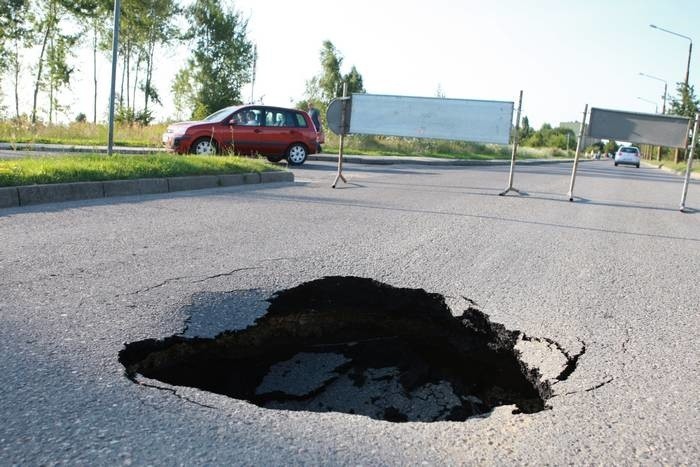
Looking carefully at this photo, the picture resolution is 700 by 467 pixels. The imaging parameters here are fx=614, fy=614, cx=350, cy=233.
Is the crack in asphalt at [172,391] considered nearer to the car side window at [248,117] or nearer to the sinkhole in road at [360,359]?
the sinkhole in road at [360,359]

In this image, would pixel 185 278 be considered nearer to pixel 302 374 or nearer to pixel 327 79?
pixel 302 374

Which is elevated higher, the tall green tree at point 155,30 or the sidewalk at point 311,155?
the tall green tree at point 155,30

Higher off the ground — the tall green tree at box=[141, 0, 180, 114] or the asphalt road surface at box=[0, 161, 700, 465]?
the tall green tree at box=[141, 0, 180, 114]

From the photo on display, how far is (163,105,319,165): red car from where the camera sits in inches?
584

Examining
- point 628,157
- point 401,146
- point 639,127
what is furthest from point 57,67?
point 628,157

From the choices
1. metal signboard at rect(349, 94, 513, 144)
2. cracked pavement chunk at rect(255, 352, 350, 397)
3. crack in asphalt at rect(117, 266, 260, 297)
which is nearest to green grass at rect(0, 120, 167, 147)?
metal signboard at rect(349, 94, 513, 144)

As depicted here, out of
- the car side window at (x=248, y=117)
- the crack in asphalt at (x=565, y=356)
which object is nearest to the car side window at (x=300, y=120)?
the car side window at (x=248, y=117)

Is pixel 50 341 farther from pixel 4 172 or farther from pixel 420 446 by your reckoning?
pixel 4 172

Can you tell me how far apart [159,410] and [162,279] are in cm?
187

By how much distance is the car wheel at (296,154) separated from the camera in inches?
654

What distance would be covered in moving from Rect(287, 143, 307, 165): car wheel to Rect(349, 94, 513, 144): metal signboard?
219 inches

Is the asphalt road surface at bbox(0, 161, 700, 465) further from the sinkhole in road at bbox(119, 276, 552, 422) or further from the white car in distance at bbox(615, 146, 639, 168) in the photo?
the white car in distance at bbox(615, 146, 639, 168)

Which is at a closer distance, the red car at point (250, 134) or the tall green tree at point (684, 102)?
the red car at point (250, 134)

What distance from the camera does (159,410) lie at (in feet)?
7.31
